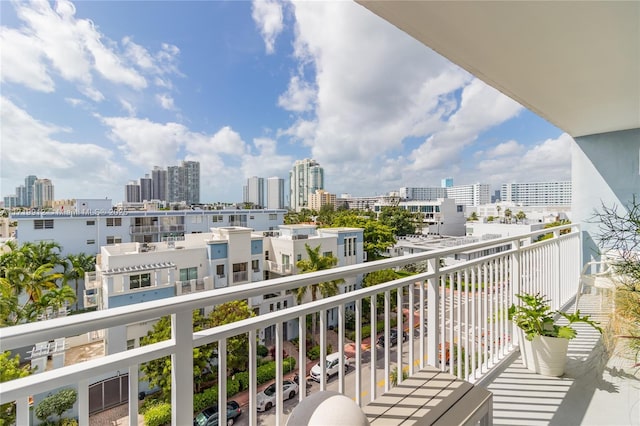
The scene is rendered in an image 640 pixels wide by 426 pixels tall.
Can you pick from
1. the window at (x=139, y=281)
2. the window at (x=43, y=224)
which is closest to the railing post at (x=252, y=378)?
the window at (x=139, y=281)

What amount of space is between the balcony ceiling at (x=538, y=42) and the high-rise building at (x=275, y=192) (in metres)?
43.8

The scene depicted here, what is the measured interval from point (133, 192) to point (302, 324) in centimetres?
3829

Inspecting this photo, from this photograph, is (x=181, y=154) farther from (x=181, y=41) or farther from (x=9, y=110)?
(x=9, y=110)

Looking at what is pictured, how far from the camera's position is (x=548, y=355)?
186 centimetres

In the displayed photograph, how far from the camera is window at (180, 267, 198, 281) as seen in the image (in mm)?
11633

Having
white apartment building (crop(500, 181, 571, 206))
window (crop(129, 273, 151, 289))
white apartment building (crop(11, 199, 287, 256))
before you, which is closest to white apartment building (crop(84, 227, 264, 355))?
window (crop(129, 273, 151, 289))

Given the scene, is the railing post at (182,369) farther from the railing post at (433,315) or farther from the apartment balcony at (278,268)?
the apartment balcony at (278,268)

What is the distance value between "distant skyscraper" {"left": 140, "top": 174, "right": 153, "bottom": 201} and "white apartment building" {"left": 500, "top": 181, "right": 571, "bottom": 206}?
52285 mm

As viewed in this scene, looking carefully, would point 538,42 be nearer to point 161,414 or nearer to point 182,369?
point 182,369

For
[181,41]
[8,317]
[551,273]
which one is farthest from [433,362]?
[181,41]

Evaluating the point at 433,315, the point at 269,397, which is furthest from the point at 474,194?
the point at 433,315

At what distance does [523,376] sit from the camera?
1.90 metres

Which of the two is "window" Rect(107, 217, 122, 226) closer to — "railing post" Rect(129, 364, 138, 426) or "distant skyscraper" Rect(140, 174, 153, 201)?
"distant skyscraper" Rect(140, 174, 153, 201)

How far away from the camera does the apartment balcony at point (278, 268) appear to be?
14.3 metres
